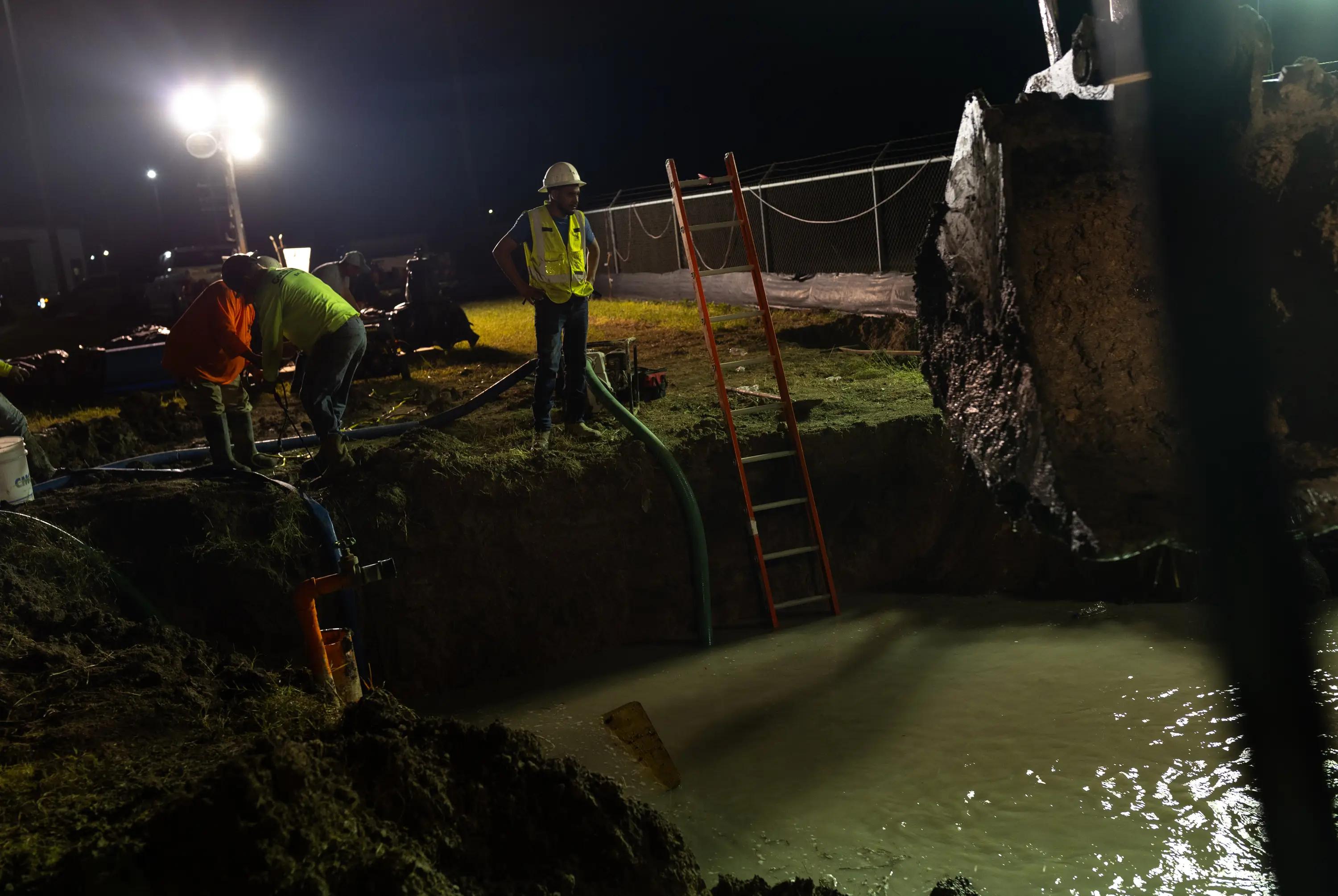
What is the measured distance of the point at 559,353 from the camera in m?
7.41

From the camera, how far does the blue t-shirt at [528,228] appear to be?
7.10m

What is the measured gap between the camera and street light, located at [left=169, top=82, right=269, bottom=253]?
A: 12.7 m

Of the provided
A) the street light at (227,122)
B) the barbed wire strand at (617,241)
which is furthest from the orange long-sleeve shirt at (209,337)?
the barbed wire strand at (617,241)

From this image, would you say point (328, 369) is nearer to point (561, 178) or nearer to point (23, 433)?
point (561, 178)

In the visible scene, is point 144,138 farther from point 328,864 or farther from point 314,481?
point 328,864

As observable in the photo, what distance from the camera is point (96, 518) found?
6.26 m

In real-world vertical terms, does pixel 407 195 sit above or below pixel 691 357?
above

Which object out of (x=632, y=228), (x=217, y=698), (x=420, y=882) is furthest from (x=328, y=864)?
(x=632, y=228)

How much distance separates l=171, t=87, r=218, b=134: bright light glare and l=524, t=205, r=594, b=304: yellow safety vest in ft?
25.0

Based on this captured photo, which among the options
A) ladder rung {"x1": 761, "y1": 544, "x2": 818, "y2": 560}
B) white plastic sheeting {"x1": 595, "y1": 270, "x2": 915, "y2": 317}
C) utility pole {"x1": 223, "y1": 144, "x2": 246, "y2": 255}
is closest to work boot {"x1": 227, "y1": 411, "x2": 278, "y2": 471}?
ladder rung {"x1": 761, "y1": 544, "x2": 818, "y2": 560}

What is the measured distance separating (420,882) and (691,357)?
31.5ft

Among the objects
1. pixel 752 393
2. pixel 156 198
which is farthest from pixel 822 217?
pixel 156 198

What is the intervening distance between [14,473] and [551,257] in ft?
11.5

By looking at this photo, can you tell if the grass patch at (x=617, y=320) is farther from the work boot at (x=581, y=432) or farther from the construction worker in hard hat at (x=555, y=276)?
the construction worker in hard hat at (x=555, y=276)
